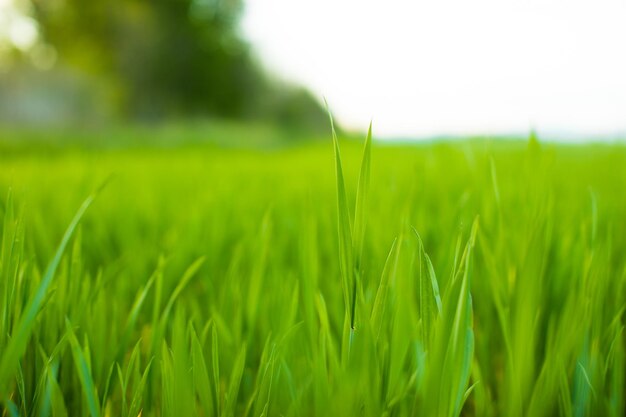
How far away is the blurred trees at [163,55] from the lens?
9500 millimetres

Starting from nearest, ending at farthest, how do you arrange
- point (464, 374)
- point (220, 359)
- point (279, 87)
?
point (464, 374) → point (220, 359) → point (279, 87)

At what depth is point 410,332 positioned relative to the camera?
1.11 ft

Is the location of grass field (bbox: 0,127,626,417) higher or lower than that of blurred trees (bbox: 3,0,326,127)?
lower

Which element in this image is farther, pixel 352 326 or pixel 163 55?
pixel 163 55

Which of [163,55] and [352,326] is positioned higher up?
[163,55]

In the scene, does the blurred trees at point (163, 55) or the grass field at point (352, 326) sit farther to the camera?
the blurred trees at point (163, 55)

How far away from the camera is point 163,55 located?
33.9 feet

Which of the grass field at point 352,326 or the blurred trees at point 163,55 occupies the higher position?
the blurred trees at point 163,55

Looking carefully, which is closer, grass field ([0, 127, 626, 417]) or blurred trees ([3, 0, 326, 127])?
grass field ([0, 127, 626, 417])

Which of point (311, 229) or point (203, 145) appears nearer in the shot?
point (311, 229)

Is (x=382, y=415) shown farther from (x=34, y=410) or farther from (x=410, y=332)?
(x=34, y=410)

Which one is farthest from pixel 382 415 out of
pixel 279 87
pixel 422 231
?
pixel 279 87

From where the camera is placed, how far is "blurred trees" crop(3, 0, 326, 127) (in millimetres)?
9500

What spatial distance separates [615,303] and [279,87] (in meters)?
12.7
